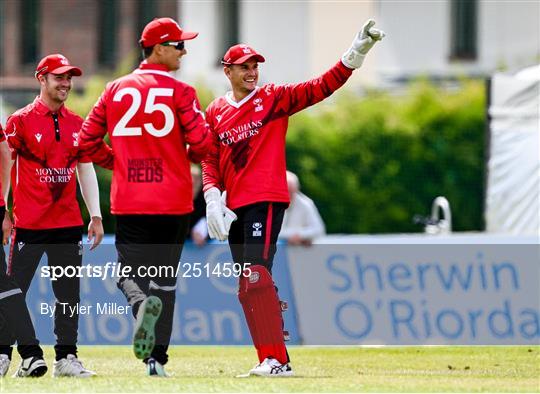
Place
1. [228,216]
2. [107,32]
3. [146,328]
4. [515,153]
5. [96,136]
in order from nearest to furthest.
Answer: [146,328] → [96,136] → [228,216] → [515,153] → [107,32]

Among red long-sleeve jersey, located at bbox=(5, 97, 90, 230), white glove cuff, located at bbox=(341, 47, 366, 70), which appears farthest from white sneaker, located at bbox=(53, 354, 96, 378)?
white glove cuff, located at bbox=(341, 47, 366, 70)

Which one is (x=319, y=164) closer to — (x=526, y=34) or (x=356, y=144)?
(x=356, y=144)

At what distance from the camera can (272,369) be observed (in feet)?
35.8

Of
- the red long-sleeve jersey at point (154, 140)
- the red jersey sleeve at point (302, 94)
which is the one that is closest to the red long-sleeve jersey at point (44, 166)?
the red long-sleeve jersey at point (154, 140)

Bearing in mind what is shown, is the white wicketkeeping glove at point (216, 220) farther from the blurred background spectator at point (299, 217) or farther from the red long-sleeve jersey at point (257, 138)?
the blurred background spectator at point (299, 217)

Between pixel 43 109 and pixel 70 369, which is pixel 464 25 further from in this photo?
pixel 70 369

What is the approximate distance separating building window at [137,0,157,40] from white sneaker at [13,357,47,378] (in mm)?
25511

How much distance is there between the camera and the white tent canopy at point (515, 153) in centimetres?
1834

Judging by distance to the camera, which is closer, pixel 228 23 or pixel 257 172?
pixel 257 172

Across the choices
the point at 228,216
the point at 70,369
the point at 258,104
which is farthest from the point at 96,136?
the point at 70,369

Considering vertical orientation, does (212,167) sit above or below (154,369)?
above

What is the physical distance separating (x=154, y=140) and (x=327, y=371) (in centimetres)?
220

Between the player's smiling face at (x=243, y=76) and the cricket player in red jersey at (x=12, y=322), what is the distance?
1.52m

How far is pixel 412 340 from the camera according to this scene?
14266mm
